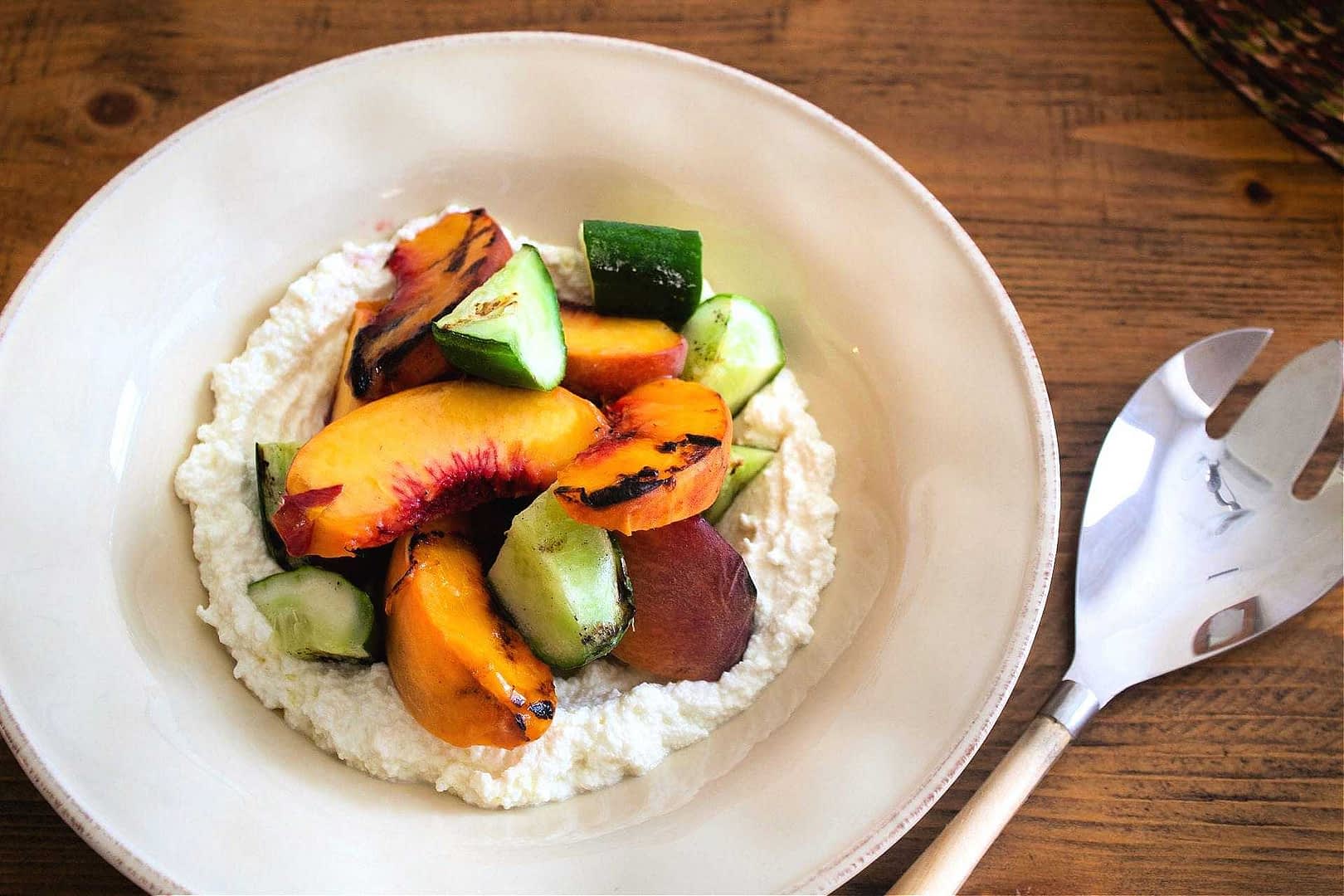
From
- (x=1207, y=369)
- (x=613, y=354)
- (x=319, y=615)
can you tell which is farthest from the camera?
(x=1207, y=369)

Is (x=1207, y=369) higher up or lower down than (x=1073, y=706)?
higher up

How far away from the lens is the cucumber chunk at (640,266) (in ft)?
5.61

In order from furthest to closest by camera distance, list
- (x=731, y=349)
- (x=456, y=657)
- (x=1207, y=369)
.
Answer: (x=1207, y=369)
(x=731, y=349)
(x=456, y=657)

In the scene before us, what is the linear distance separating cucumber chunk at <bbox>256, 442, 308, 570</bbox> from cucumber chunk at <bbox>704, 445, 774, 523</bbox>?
638mm

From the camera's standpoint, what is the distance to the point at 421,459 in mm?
1453

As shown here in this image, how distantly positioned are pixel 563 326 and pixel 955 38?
4.14ft

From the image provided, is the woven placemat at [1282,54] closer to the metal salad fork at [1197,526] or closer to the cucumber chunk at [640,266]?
the metal salad fork at [1197,526]

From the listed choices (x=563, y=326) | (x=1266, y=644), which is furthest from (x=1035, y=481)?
(x=563, y=326)

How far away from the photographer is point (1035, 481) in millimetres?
1594

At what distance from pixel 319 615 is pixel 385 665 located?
Result: 0.13m

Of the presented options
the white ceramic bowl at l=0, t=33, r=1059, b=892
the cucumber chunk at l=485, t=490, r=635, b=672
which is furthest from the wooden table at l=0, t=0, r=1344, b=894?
the cucumber chunk at l=485, t=490, r=635, b=672

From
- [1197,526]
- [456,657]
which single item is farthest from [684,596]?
[1197,526]

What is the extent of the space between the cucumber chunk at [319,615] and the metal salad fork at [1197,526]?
1.02 metres

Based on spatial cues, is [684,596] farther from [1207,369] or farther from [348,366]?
[1207,369]
